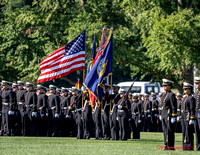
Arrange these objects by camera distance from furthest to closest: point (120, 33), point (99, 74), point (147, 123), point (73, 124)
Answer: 1. point (120, 33)
2. point (147, 123)
3. point (73, 124)
4. point (99, 74)

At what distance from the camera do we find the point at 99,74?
17.7 meters

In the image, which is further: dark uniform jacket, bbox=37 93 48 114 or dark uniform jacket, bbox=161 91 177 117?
dark uniform jacket, bbox=37 93 48 114

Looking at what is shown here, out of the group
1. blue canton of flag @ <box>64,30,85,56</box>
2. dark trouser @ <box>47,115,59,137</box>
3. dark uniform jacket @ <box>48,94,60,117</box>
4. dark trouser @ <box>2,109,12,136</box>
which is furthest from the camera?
dark trouser @ <box>47,115,59,137</box>

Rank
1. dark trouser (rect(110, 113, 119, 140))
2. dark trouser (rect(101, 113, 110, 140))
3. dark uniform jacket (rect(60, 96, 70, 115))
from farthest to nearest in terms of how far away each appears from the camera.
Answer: dark uniform jacket (rect(60, 96, 70, 115)) → dark trouser (rect(101, 113, 110, 140)) → dark trouser (rect(110, 113, 119, 140))

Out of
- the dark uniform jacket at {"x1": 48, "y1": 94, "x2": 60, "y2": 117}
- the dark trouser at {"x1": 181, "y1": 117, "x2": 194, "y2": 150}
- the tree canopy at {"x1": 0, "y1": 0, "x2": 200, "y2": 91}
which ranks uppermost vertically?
the tree canopy at {"x1": 0, "y1": 0, "x2": 200, "y2": 91}

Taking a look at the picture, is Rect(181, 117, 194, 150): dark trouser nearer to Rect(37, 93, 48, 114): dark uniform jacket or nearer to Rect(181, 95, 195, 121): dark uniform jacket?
Rect(181, 95, 195, 121): dark uniform jacket

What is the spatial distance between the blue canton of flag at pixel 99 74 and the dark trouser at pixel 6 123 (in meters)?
3.23

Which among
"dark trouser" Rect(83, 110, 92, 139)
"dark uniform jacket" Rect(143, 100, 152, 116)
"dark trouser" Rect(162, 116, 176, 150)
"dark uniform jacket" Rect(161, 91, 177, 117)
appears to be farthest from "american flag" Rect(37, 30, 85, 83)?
"dark uniform jacket" Rect(143, 100, 152, 116)

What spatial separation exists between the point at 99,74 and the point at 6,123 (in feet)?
12.7

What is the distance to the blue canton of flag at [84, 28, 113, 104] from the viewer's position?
687 inches

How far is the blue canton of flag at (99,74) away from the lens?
17.5 m

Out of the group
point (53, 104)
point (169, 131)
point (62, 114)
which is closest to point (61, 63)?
point (53, 104)

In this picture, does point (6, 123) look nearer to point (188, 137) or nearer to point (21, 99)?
point (21, 99)

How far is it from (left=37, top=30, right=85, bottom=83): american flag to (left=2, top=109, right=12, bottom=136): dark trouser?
1.76 m
